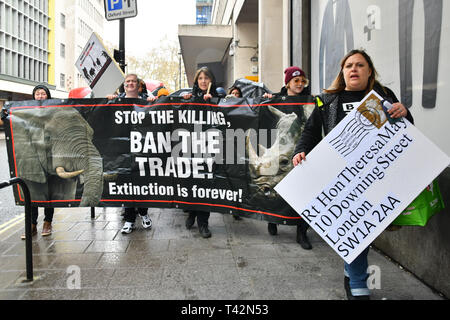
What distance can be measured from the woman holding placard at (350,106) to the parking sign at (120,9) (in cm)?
539

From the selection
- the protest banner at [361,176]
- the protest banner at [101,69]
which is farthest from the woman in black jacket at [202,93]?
the protest banner at [361,176]

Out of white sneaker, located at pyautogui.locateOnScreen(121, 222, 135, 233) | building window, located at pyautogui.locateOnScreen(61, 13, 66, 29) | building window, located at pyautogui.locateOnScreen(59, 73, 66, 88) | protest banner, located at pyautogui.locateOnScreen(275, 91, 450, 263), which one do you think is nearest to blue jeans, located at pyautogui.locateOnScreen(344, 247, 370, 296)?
protest banner, located at pyautogui.locateOnScreen(275, 91, 450, 263)

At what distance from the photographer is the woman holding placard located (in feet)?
9.33

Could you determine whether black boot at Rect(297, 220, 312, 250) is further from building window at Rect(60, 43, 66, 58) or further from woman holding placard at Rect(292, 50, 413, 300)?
building window at Rect(60, 43, 66, 58)

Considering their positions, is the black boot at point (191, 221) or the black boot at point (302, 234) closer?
the black boot at point (302, 234)

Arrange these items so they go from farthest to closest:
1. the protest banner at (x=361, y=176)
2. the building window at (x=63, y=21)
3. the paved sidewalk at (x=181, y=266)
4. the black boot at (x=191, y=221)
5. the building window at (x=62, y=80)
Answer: the building window at (x=63, y=21), the building window at (x=62, y=80), the black boot at (x=191, y=221), the paved sidewalk at (x=181, y=266), the protest banner at (x=361, y=176)

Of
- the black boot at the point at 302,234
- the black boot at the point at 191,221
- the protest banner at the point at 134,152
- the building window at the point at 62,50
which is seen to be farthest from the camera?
the building window at the point at 62,50

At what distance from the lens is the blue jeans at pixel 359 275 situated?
9.30 feet

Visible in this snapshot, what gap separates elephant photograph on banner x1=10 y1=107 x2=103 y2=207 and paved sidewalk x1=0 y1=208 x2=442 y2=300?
613 millimetres

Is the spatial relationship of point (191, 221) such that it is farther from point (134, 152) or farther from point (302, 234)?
point (302, 234)

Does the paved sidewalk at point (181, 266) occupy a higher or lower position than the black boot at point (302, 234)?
lower

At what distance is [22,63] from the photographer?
4656 centimetres

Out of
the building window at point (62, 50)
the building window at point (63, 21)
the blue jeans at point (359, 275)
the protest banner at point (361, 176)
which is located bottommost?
the blue jeans at point (359, 275)

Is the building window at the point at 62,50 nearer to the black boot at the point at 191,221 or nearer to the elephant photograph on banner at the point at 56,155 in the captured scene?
the elephant photograph on banner at the point at 56,155
